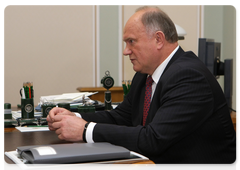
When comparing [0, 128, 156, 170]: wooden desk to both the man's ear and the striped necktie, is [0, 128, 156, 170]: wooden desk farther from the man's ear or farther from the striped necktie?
the man's ear

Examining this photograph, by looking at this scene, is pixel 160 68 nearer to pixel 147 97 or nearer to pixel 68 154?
pixel 147 97

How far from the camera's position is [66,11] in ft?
16.2

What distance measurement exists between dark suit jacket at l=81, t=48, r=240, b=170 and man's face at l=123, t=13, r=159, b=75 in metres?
0.15

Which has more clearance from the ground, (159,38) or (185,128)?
(159,38)

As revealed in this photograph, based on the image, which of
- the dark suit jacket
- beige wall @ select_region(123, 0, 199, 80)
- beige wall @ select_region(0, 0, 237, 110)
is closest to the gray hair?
the dark suit jacket

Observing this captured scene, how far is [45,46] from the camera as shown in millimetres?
4891

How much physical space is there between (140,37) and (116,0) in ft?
11.6

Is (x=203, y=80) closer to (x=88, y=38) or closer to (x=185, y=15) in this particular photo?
(x=88, y=38)

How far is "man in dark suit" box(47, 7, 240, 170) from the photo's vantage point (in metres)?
1.38

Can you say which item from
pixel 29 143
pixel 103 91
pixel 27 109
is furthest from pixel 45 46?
pixel 29 143

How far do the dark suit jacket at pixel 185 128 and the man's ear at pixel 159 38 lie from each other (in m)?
0.13

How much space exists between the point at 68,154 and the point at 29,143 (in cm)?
43

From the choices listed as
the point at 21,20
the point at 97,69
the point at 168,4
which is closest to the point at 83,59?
the point at 97,69

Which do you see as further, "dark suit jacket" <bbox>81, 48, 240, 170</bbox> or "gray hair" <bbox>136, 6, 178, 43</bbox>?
"gray hair" <bbox>136, 6, 178, 43</bbox>
